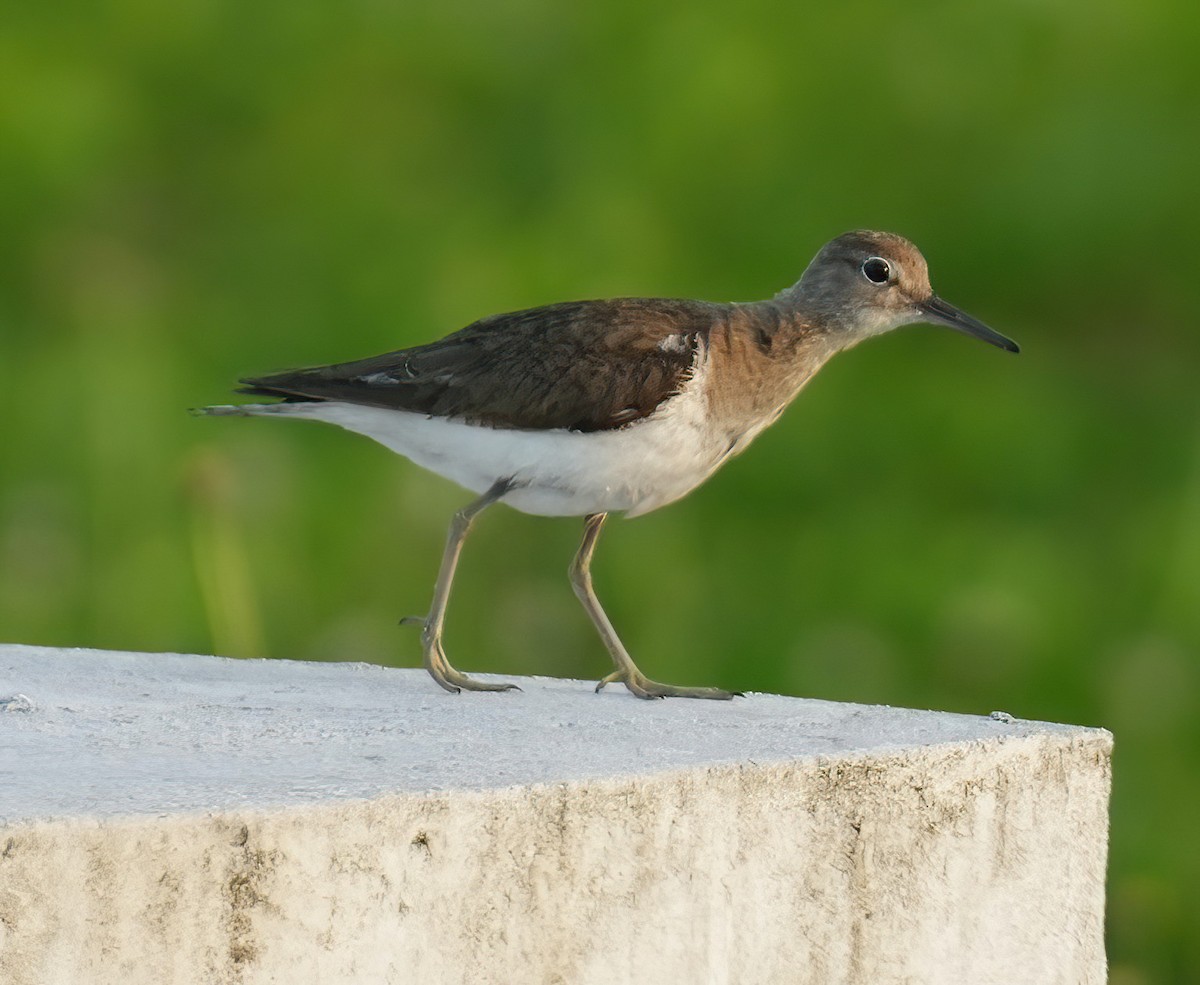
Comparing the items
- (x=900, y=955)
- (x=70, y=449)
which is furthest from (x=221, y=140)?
(x=900, y=955)

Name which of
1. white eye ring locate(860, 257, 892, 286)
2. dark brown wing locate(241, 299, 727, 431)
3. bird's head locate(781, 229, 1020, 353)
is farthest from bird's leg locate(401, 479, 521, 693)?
white eye ring locate(860, 257, 892, 286)

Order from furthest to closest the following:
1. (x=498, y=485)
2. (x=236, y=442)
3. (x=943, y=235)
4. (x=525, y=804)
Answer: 1. (x=943, y=235)
2. (x=236, y=442)
3. (x=498, y=485)
4. (x=525, y=804)

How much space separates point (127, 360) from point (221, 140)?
2481mm

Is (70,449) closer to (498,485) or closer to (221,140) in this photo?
(221,140)

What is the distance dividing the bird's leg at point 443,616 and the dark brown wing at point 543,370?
0.21 meters

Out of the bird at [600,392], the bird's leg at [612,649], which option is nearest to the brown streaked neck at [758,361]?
the bird at [600,392]

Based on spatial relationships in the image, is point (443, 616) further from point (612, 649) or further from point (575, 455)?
point (575, 455)

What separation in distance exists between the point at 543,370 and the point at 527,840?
168cm

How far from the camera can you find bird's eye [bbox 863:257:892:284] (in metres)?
4.92

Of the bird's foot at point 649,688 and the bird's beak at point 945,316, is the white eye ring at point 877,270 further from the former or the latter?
the bird's foot at point 649,688

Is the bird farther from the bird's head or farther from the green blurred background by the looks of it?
the green blurred background

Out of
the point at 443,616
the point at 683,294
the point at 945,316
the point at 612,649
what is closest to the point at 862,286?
the point at 945,316

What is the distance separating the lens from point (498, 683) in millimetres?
4715

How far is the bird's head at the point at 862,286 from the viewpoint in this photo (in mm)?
4930
